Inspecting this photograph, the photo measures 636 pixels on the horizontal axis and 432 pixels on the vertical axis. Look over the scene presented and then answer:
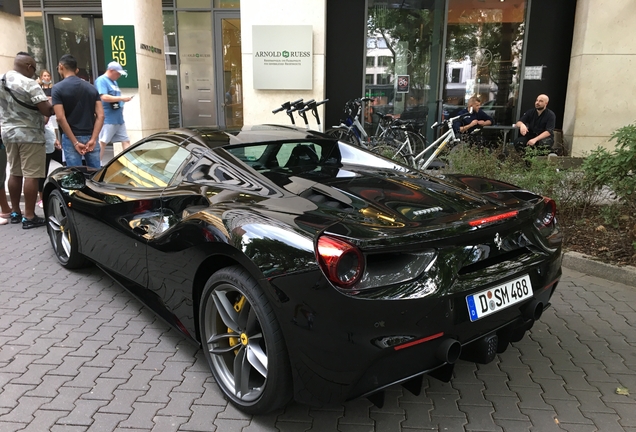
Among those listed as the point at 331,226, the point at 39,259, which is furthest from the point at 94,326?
the point at 331,226

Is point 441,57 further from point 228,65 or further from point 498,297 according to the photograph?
point 498,297

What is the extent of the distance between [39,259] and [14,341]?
1.81 meters

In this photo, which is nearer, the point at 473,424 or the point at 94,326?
the point at 473,424

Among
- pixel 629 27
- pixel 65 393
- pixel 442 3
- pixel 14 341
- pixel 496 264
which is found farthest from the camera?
pixel 442 3

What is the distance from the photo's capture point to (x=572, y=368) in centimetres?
285

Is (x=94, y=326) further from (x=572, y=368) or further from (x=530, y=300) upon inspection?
(x=572, y=368)

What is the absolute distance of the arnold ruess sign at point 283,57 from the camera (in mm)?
9367

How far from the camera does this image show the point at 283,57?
31.0ft

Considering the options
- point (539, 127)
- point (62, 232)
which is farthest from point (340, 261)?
point (539, 127)

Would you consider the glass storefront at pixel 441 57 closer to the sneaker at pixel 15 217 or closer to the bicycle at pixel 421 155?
the bicycle at pixel 421 155

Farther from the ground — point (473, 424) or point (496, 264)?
point (496, 264)

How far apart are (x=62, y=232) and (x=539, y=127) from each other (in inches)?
305

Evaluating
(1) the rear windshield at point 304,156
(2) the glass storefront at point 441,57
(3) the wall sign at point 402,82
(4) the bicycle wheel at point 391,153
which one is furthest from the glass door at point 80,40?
(1) the rear windshield at point 304,156

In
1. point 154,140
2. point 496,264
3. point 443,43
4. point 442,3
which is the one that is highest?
point 442,3
